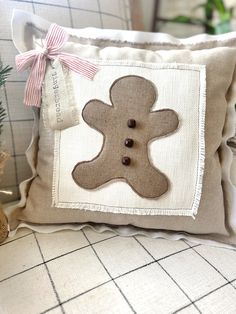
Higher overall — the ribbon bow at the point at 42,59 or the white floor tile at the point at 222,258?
the ribbon bow at the point at 42,59

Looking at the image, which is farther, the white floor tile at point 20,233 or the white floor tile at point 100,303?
the white floor tile at point 20,233

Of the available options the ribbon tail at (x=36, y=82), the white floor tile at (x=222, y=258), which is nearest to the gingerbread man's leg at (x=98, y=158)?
the ribbon tail at (x=36, y=82)

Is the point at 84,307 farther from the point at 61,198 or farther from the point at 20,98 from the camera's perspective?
the point at 20,98

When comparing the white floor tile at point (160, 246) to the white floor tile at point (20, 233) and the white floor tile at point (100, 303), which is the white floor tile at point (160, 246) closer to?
the white floor tile at point (100, 303)

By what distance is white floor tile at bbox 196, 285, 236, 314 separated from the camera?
40cm

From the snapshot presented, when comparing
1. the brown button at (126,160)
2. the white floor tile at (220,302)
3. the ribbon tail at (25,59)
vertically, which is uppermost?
the ribbon tail at (25,59)

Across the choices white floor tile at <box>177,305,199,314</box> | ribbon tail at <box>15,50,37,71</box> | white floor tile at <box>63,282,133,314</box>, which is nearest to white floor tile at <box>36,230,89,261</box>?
white floor tile at <box>63,282,133,314</box>

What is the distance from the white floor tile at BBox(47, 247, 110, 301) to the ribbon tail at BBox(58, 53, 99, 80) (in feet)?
1.05

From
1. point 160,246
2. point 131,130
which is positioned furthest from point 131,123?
point 160,246

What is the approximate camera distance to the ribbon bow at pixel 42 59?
49 centimetres

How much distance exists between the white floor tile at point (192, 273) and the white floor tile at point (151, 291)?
2cm

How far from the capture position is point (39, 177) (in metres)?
0.54

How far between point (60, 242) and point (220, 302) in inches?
11.5

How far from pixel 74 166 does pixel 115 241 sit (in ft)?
0.55
